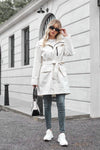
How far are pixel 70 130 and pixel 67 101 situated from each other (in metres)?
3.37

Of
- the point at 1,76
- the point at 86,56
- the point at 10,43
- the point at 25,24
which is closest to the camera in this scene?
the point at 86,56

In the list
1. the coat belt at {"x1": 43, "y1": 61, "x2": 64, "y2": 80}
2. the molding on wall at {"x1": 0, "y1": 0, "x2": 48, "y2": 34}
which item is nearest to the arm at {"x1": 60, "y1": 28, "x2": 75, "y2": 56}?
the coat belt at {"x1": 43, "y1": 61, "x2": 64, "y2": 80}

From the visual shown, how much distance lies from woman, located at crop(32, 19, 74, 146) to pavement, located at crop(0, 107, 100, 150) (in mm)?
241

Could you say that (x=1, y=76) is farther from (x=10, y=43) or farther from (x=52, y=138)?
(x=52, y=138)

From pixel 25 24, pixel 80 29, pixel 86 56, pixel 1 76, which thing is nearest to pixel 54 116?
pixel 86 56

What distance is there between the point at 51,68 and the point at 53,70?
0.15ft

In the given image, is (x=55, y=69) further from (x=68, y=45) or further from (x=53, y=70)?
(x=68, y=45)

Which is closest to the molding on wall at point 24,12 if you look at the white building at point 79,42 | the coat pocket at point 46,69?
the white building at point 79,42

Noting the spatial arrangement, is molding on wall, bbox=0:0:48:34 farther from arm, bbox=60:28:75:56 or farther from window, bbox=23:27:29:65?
arm, bbox=60:28:75:56

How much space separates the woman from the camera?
466 cm

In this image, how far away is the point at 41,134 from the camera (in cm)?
552

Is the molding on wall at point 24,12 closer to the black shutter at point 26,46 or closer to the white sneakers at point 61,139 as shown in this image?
the black shutter at point 26,46

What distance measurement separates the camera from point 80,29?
27.5 feet

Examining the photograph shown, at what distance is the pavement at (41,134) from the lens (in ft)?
14.9
